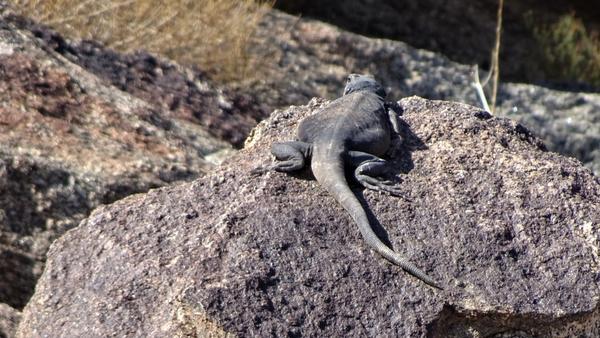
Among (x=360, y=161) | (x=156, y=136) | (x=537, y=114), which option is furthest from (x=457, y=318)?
(x=537, y=114)

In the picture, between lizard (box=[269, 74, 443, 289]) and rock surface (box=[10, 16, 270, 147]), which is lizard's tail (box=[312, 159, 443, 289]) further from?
rock surface (box=[10, 16, 270, 147])

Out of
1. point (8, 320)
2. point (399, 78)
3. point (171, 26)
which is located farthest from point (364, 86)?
point (399, 78)

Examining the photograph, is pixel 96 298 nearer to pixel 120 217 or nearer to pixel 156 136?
pixel 120 217

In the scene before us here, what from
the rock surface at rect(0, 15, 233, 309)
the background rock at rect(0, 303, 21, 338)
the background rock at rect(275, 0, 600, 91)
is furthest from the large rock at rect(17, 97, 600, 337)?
the background rock at rect(275, 0, 600, 91)

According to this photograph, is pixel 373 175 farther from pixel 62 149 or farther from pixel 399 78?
pixel 399 78

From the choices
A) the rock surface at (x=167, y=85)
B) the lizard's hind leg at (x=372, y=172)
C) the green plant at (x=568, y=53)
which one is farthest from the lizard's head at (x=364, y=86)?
the green plant at (x=568, y=53)

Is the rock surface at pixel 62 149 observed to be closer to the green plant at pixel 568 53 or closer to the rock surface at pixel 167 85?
the rock surface at pixel 167 85
